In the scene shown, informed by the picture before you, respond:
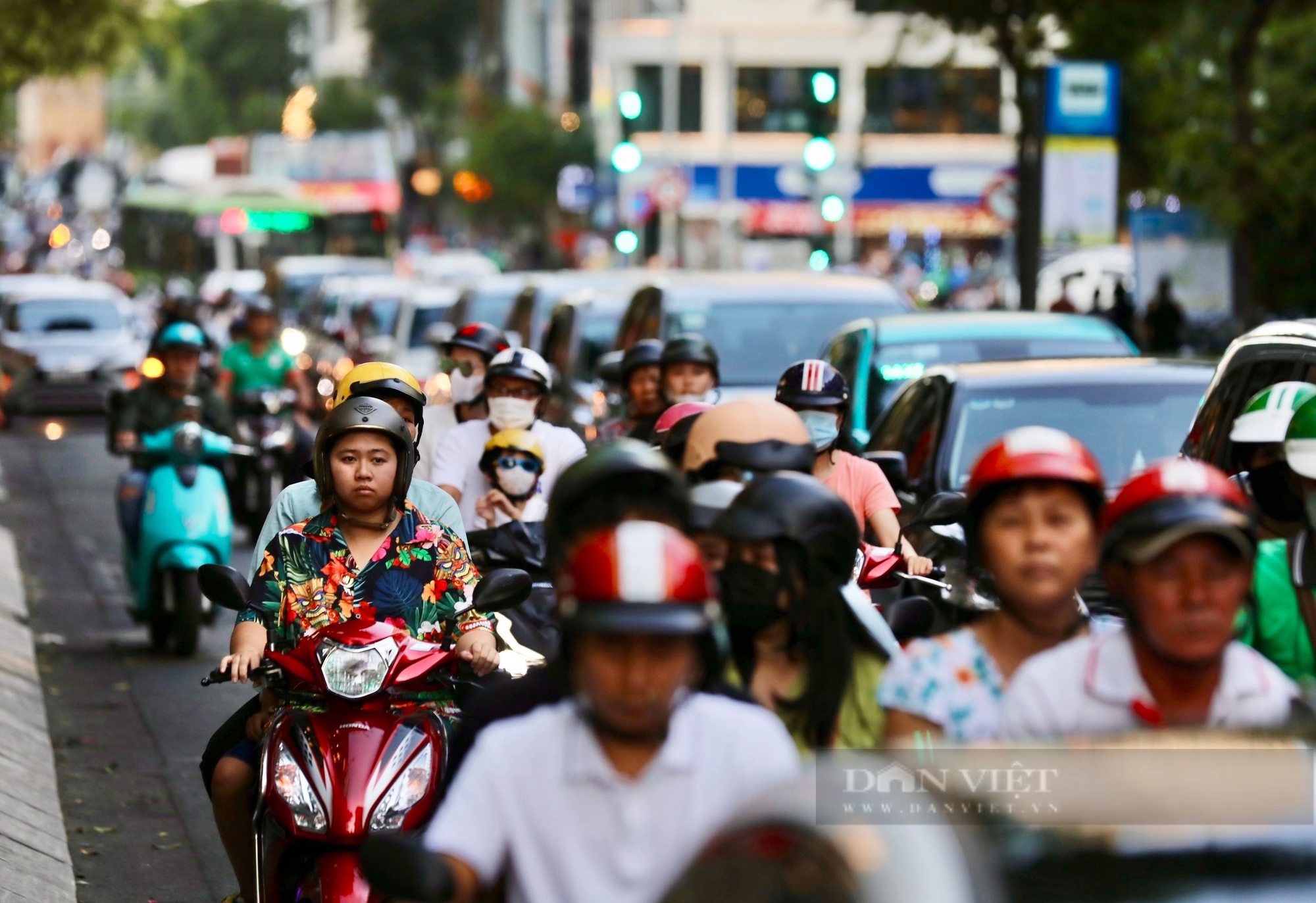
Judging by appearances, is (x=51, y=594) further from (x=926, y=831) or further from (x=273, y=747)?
(x=926, y=831)

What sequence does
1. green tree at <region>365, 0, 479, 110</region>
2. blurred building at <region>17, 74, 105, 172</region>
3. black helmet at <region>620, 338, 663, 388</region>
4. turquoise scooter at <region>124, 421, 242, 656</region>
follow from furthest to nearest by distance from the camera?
blurred building at <region>17, 74, 105, 172</region> → green tree at <region>365, 0, 479, 110</region> → turquoise scooter at <region>124, 421, 242, 656</region> → black helmet at <region>620, 338, 663, 388</region>

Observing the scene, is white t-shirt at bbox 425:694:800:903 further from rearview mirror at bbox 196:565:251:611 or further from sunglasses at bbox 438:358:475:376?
sunglasses at bbox 438:358:475:376

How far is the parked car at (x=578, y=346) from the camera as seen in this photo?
1577cm

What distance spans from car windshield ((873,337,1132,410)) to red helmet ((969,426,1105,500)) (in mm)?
8004

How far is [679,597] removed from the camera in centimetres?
328

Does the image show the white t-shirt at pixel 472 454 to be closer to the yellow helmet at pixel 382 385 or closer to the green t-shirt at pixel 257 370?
the yellow helmet at pixel 382 385

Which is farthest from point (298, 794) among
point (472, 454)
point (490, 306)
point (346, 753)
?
point (490, 306)

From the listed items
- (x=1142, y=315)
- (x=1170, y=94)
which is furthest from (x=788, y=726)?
(x=1170, y=94)

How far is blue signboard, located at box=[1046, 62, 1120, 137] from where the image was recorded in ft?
71.8

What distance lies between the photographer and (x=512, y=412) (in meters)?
Result: 9.02

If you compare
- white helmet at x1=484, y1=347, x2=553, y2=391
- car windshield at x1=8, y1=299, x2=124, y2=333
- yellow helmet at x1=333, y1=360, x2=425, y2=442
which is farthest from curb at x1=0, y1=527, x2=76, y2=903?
car windshield at x1=8, y1=299, x2=124, y2=333

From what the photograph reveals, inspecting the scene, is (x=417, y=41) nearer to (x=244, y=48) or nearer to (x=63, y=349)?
(x=244, y=48)

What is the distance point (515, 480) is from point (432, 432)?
203 centimetres

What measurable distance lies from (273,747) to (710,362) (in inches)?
183
